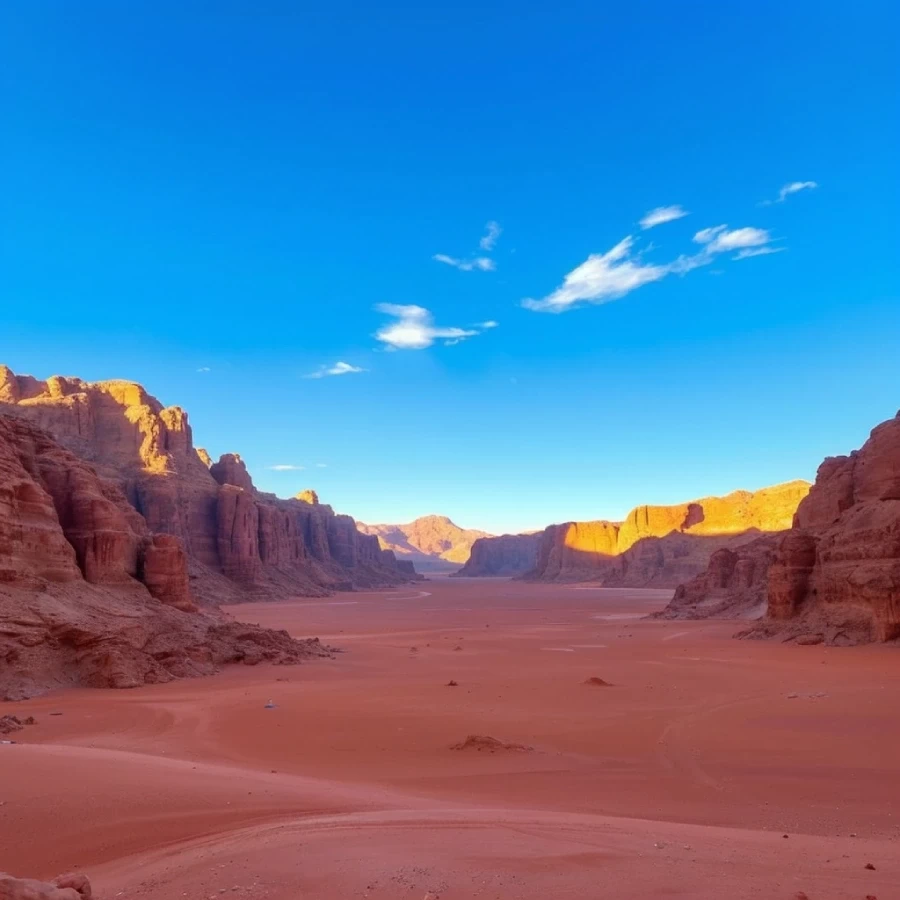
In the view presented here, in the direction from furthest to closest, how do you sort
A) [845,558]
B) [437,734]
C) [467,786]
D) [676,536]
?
[676,536] < [845,558] < [437,734] < [467,786]

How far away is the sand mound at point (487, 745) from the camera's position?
10000 millimetres

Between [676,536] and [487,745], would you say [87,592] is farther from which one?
[676,536]

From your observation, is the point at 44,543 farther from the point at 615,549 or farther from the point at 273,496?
the point at 615,549

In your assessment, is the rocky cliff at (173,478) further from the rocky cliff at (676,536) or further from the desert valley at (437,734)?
the rocky cliff at (676,536)

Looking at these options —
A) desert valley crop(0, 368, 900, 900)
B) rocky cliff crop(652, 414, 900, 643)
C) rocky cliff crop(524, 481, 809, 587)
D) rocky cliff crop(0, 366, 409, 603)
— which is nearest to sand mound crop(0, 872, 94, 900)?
desert valley crop(0, 368, 900, 900)

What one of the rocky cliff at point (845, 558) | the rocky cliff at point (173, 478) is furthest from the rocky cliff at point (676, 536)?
the rocky cliff at point (845, 558)

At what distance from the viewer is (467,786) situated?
324 inches

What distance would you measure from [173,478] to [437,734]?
2728 inches

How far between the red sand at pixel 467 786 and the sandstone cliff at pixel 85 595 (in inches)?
52.1

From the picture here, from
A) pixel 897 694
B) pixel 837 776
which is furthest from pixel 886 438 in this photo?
pixel 837 776

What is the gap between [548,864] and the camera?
4.48 metres

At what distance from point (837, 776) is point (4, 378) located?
92.5 metres

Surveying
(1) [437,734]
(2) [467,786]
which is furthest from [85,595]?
(2) [467,786]

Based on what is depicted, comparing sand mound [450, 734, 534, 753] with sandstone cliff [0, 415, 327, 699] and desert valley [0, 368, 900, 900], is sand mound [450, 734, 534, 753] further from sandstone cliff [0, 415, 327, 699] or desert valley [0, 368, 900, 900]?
sandstone cliff [0, 415, 327, 699]
